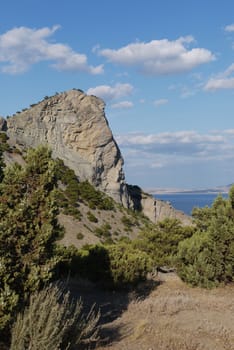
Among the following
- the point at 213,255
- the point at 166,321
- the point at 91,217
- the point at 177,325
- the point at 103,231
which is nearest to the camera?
the point at 177,325

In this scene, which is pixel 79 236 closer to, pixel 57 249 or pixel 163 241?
pixel 163 241

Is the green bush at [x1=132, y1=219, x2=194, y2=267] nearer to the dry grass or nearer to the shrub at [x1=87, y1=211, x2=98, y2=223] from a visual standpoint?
the dry grass

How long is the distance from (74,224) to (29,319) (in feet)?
132

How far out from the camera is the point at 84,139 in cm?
7975

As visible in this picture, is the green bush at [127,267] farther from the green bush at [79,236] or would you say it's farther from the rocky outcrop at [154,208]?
the rocky outcrop at [154,208]

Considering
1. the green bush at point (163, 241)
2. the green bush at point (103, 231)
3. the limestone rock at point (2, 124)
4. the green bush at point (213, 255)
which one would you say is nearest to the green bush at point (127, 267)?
the green bush at point (213, 255)

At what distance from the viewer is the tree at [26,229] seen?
6293 millimetres

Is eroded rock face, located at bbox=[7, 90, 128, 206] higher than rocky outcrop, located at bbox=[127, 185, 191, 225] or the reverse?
higher

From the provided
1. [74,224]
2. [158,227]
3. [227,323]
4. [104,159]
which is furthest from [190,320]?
[104,159]

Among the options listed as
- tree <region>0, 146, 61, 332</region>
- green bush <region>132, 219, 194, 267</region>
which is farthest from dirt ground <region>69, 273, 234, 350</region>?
green bush <region>132, 219, 194, 267</region>

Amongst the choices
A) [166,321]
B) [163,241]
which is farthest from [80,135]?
[166,321]

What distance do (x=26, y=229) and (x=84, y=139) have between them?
7367 cm

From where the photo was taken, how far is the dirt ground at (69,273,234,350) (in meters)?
7.05

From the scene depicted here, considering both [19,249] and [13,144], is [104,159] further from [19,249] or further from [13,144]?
[19,249]
